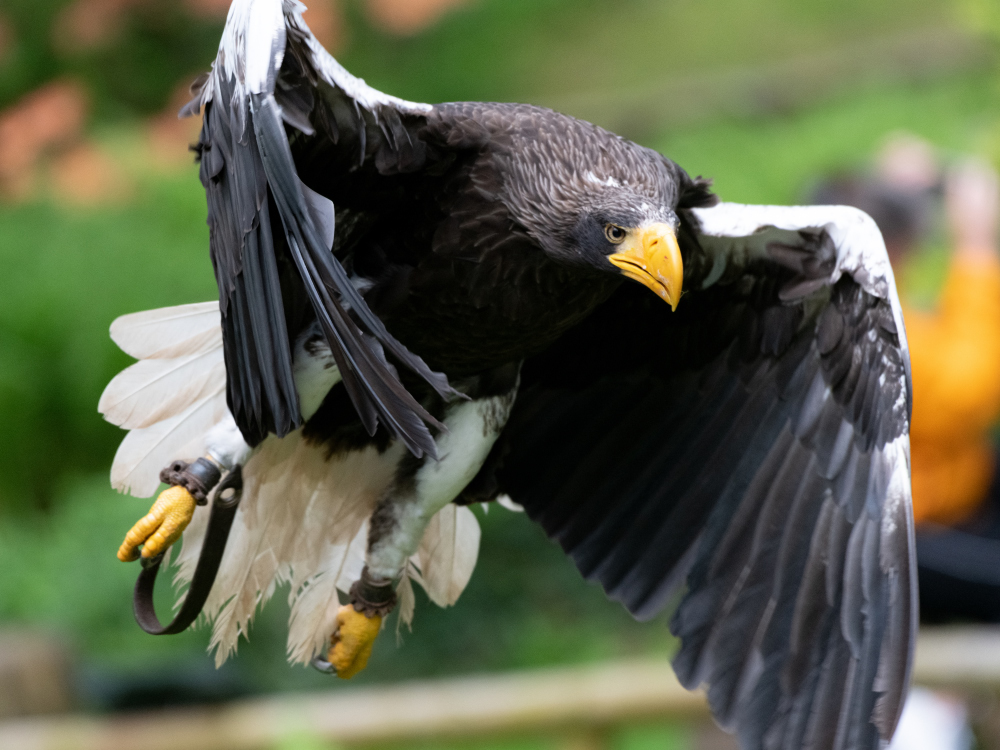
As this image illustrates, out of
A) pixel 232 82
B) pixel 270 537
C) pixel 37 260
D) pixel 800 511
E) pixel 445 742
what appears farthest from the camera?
pixel 37 260

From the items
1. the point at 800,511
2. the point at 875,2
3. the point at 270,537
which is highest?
the point at 875,2

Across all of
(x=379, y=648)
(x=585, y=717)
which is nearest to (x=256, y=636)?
(x=379, y=648)

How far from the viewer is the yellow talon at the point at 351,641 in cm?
245

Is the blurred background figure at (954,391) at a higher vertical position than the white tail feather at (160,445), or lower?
higher

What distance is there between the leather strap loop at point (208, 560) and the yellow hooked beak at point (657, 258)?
0.85 m

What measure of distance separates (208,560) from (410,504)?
42 centimetres

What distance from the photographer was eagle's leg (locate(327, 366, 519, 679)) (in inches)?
96.8

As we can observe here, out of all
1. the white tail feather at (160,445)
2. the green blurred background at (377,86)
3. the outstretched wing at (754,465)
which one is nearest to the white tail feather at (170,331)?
the white tail feather at (160,445)

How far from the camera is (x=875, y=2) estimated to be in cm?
1012

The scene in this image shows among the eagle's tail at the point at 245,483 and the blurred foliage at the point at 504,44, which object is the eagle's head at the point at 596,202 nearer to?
the eagle's tail at the point at 245,483

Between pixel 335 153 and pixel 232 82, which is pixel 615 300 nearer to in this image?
pixel 335 153

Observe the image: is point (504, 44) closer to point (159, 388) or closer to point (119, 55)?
point (119, 55)

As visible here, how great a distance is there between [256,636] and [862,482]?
2.88 metres

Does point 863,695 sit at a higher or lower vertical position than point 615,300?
lower
